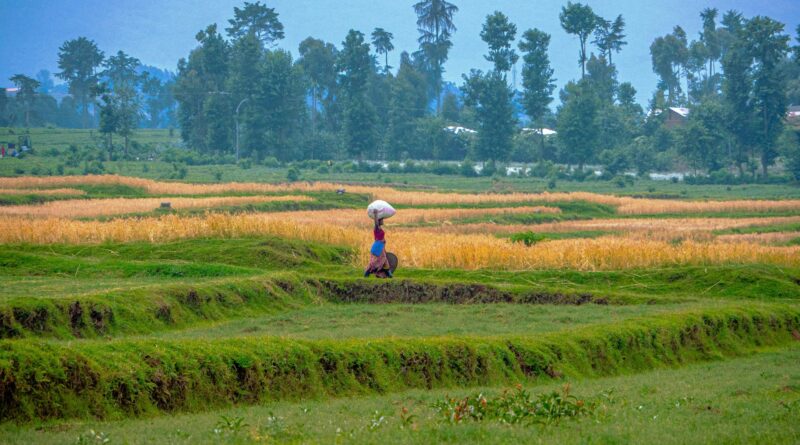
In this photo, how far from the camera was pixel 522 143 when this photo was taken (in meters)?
100

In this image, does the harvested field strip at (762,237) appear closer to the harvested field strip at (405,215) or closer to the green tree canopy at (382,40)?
the harvested field strip at (405,215)

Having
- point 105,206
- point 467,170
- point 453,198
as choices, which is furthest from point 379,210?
point 467,170

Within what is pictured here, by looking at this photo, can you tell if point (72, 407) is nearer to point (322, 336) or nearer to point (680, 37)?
point (322, 336)

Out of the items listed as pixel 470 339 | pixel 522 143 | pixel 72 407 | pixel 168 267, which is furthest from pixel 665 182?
pixel 72 407

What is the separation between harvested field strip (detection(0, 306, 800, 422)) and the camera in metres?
11.0

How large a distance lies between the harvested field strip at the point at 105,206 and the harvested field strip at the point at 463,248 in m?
11.2

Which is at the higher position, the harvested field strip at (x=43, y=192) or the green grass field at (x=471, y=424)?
the green grass field at (x=471, y=424)

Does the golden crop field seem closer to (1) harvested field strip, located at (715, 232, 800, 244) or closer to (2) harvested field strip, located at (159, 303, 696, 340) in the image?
(1) harvested field strip, located at (715, 232, 800, 244)

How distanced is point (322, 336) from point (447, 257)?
35.7 ft

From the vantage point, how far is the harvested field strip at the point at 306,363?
11.0 metres

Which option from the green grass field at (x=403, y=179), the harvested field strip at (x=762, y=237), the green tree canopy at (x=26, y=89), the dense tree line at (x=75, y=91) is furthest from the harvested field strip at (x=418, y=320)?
the green tree canopy at (x=26, y=89)

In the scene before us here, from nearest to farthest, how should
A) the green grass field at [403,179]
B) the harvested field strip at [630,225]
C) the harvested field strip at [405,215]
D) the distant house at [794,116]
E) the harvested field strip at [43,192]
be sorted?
the harvested field strip at [630,225], the harvested field strip at [405,215], the harvested field strip at [43,192], the green grass field at [403,179], the distant house at [794,116]

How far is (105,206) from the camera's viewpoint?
44.7 m

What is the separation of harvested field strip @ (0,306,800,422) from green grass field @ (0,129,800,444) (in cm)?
3
